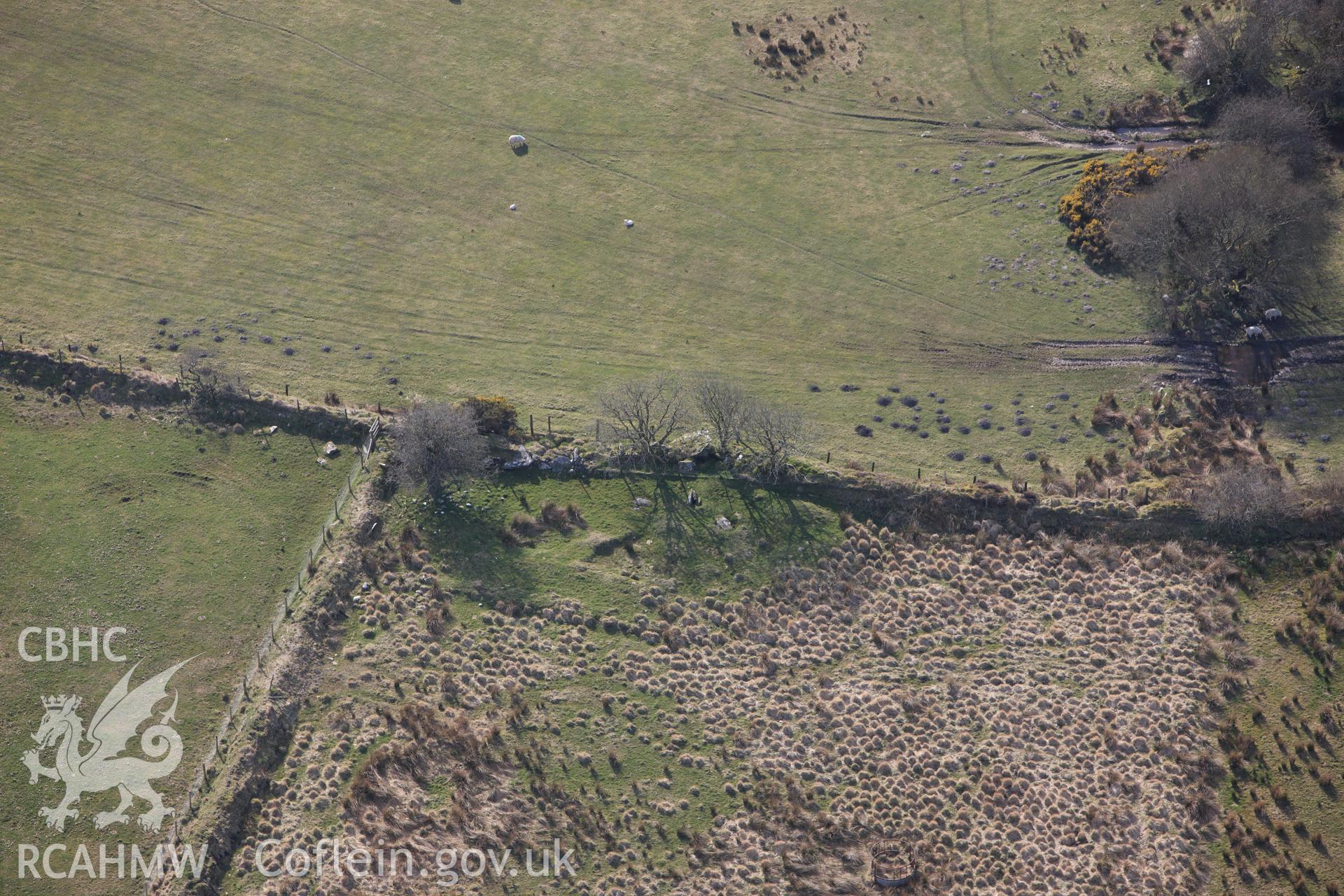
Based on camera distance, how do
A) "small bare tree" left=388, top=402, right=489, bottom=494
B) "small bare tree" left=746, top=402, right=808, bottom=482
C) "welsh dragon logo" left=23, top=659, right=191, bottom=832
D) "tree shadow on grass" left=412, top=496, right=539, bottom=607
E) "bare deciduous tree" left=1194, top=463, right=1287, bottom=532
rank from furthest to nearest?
"small bare tree" left=746, top=402, right=808, bottom=482 < "small bare tree" left=388, top=402, right=489, bottom=494 < "bare deciduous tree" left=1194, top=463, right=1287, bottom=532 < "tree shadow on grass" left=412, top=496, right=539, bottom=607 < "welsh dragon logo" left=23, top=659, right=191, bottom=832

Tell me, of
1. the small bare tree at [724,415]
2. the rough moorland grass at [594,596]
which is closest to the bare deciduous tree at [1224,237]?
the small bare tree at [724,415]

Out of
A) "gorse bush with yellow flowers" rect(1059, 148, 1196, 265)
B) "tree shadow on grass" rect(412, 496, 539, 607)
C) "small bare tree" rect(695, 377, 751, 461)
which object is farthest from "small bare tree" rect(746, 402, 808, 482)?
"gorse bush with yellow flowers" rect(1059, 148, 1196, 265)

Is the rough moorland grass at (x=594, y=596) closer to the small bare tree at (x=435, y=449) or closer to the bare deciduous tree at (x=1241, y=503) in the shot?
the small bare tree at (x=435, y=449)

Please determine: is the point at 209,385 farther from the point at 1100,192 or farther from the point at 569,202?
the point at 1100,192

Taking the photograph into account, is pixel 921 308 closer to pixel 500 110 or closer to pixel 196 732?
pixel 500 110

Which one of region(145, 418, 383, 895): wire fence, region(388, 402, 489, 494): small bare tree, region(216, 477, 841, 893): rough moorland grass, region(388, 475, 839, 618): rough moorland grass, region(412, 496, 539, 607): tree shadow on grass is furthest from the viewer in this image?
region(388, 402, 489, 494): small bare tree

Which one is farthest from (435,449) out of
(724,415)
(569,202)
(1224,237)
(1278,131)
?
(1278,131)

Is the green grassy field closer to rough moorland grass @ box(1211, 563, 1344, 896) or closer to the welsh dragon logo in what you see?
rough moorland grass @ box(1211, 563, 1344, 896)
